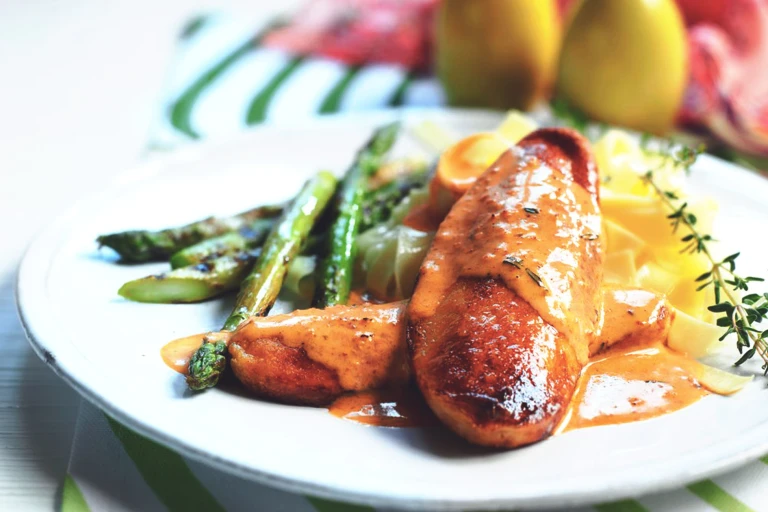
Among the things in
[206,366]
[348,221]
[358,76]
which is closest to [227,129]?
[358,76]

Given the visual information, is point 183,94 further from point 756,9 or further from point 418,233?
point 756,9

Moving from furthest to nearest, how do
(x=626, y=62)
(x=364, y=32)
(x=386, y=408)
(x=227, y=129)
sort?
(x=364, y=32)
(x=227, y=129)
(x=626, y=62)
(x=386, y=408)

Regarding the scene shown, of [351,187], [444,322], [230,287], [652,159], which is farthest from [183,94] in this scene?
[444,322]

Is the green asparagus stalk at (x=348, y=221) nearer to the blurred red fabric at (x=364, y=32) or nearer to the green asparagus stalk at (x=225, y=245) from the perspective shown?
the green asparagus stalk at (x=225, y=245)

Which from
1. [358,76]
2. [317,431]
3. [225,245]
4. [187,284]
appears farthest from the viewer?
[358,76]

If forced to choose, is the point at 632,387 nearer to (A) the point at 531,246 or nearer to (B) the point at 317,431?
(A) the point at 531,246

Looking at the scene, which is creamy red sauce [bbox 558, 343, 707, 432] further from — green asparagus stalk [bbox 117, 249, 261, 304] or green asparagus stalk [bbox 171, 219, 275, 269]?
green asparagus stalk [bbox 171, 219, 275, 269]

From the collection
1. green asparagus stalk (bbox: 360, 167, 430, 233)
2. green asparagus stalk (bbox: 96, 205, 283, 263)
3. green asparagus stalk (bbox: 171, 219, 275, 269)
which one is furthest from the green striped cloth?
green asparagus stalk (bbox: 360, 167, 430, 233)
